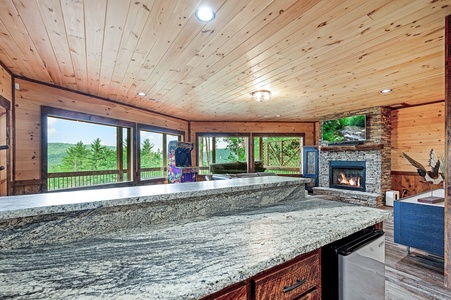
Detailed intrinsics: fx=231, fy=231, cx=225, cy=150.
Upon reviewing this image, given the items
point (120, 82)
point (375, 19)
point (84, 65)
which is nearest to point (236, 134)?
point (120, 82)

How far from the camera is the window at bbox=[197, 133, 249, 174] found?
7035mm

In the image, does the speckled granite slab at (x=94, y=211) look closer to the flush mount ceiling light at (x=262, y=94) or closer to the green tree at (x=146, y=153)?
the flush mount ceiling light at (x=262, y=94)

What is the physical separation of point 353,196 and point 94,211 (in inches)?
238

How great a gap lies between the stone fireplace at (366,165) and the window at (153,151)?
4.43 m

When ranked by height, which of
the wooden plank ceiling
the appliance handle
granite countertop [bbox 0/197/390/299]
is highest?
the wooden plank ceiling

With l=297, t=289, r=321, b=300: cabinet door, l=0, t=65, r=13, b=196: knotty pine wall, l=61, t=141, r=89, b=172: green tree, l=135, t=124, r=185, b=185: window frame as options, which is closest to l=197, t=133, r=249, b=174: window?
l=135, t=124, r=185, b=185: window frame

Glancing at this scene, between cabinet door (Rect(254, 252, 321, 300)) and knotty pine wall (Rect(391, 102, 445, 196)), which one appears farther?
knotty pine wall (Rect(391, 102, 445, 196))

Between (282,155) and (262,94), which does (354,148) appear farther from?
(282,155)

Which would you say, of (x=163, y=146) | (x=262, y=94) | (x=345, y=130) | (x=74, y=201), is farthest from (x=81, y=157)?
(x=345, y=130)

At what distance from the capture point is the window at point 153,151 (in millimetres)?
5500

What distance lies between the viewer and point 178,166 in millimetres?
5500

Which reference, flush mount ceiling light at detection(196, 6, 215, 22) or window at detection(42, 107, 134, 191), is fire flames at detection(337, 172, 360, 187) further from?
flush mount ceiling light at detection(196, 6, 215, 22)

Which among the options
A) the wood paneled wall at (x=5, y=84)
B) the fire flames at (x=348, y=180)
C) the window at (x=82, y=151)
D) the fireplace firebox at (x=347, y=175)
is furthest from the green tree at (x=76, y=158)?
the fire flames at (x=348, y=180)

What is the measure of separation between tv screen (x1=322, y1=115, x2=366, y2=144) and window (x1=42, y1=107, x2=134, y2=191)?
507 cm
